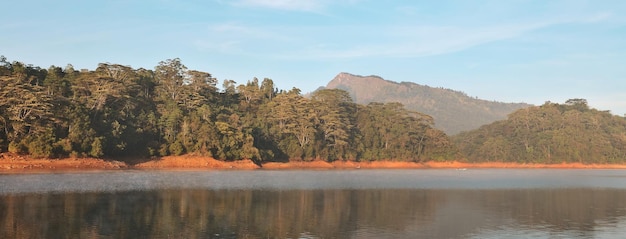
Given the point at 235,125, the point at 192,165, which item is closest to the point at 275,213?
the point at 192,165

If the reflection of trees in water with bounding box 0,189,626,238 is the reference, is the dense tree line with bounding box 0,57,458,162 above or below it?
above

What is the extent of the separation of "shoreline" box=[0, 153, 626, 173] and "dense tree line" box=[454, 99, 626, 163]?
10.7 feet

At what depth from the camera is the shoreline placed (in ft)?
192

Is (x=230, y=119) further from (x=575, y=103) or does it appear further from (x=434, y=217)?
(x=575, y=103)

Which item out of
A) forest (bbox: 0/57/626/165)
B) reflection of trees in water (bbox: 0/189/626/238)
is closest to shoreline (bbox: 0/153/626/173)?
forest (bbox: 0/57/626/165)

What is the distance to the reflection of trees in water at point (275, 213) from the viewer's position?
20922 mm

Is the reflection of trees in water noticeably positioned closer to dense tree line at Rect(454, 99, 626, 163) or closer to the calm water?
the calm water

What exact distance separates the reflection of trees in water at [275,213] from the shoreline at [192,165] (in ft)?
102

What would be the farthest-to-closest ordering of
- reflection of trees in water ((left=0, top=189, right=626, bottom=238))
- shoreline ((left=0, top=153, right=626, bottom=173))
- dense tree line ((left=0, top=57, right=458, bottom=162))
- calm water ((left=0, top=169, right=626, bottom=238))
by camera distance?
dense tree line ((left=0, top=57, right=458, bottom=162)) → shoreline ((left=0, top=153, right=626, bottom=173)) → calm water ((left=0, top=169, right=626, bottom=238)) → reflection of trees in water ((left=0, top=189, right=626, bottom=238))

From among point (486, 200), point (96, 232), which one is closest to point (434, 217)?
point (486, 200)

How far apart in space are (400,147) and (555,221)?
94.4 metres

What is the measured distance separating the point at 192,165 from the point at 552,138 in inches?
4220

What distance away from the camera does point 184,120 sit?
83750 millimetres

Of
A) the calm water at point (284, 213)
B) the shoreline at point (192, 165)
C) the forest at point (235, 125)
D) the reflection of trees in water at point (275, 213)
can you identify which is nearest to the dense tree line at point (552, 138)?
the forest at point (235, 125)
